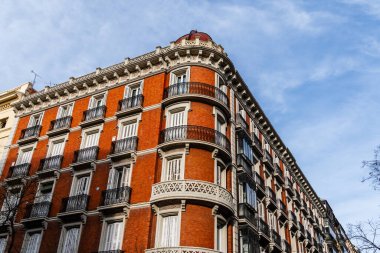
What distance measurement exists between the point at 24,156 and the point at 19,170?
1.62 metres

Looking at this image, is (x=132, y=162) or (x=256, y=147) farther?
(x=256, y=147)

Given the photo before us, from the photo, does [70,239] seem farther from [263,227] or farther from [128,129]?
[263,227]

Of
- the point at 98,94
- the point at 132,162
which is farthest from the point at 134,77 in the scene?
the point at 132,162

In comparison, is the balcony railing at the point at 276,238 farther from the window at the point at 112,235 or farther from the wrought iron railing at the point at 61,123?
the wrought iron railing at the point at 61,123

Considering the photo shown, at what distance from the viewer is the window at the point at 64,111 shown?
31.7m

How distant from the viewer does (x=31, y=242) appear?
26.0 metres

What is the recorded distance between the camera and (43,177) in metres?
28.5

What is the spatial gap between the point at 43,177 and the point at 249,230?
15.4 m

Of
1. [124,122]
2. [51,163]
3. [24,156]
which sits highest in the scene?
[124,122]

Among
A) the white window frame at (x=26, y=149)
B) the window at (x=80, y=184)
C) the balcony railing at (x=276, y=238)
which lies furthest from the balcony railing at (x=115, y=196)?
the balcony railing at (x=276, y=238)

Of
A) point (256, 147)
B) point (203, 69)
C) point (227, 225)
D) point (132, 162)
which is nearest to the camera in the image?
point (227, 225)

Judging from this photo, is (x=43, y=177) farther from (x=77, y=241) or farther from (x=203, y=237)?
(x=203, y=237)

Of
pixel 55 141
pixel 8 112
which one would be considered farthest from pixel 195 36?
pixel 8 112

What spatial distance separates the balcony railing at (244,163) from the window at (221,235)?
5247mm
